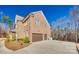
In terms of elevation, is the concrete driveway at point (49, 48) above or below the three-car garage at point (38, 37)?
below

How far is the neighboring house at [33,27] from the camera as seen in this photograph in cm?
207

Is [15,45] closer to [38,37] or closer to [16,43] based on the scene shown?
[16,43]

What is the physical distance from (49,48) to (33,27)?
0.26m

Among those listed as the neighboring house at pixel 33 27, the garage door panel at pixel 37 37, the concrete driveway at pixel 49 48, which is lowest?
the concrete driveway at pixel 49 48

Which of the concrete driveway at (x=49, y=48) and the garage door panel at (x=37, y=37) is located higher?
the garage door panel at (x=37, y=37)

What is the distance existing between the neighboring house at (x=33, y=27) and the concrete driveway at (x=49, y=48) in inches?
2.3

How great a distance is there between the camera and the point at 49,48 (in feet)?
6.76

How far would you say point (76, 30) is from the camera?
205 cm

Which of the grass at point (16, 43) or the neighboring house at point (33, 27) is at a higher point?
the neighboring house at point (33, 27)

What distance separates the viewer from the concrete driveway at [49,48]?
204cm

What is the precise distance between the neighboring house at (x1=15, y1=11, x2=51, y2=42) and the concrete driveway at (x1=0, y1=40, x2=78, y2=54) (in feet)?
0.19
